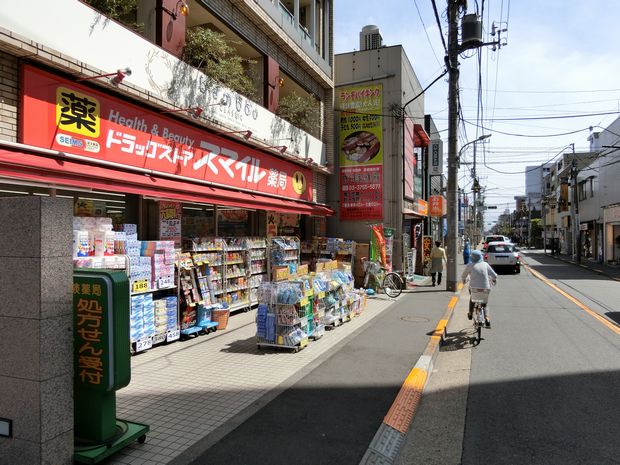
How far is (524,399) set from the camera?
5367 mm

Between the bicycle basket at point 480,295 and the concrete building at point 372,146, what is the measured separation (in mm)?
8436

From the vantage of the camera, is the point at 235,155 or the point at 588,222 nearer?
the point at 235,155

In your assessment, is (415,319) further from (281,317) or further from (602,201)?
(602,201)

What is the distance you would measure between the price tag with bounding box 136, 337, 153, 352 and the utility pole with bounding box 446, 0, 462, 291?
1088 cm

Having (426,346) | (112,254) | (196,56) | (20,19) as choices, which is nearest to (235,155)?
(196,56)

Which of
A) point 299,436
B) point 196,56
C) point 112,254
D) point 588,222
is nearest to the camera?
point 299,436

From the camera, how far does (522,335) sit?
28.9 feet

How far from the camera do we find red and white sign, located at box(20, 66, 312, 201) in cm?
633

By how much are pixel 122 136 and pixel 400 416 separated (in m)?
6.45

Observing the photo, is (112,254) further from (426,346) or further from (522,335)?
(522,335)

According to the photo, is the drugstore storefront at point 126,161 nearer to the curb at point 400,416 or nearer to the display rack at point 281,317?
the display rack at point 281,317

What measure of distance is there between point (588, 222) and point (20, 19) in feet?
144

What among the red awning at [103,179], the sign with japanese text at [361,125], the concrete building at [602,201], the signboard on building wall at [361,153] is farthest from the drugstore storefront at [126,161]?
the concrete building at [602,201]

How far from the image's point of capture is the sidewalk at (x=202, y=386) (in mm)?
4164
